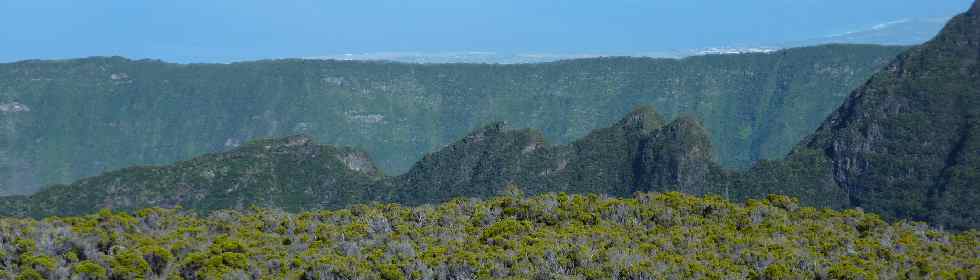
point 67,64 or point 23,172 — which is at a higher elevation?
point 67,64

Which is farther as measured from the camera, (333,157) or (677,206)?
(333,157)

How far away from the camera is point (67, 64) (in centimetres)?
17275

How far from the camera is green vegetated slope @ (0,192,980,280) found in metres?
31.3

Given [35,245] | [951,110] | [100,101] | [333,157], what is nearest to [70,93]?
[100,101]

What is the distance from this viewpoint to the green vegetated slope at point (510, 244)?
31.3 meters

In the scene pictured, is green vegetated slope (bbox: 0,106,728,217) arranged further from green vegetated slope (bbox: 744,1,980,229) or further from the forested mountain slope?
the forested mountain slope

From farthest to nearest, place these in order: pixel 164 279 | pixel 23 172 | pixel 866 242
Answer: pixel 23 172
pixel 866 242
pixel 164 279

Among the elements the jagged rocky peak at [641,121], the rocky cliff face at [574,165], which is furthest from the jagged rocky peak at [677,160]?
the jagged rocky peak at [641,121]

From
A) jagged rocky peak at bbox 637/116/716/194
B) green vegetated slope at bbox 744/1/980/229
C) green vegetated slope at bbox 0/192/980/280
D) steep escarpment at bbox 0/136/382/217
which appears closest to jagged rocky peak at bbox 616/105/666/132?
jagged rocky peak at bbox 637/116/716/194

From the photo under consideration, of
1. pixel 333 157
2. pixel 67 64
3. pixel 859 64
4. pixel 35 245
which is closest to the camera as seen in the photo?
pixel 35 245

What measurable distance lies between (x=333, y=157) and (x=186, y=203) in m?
14.4

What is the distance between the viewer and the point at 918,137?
299ft

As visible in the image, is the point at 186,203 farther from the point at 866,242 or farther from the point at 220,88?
the point at 220,88

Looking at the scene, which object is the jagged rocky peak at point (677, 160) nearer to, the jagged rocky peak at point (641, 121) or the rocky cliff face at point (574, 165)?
the rocky cliff face at point (574, 165)
